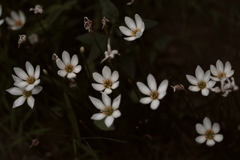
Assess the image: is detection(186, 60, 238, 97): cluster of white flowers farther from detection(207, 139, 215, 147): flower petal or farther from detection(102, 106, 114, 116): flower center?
detection(102, 106, 114, 116): flower center

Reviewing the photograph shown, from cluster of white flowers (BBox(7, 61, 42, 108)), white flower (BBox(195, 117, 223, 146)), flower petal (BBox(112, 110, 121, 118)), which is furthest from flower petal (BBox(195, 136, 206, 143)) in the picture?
cluster of white flowers (BBox(7, 61, 42, 108))

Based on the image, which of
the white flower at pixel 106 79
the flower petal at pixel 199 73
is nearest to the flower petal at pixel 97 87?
the white flower at pixel 106 79

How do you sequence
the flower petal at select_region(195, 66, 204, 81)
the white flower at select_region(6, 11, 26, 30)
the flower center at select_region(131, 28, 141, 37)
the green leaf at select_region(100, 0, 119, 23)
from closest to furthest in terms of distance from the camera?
the flower petal at select_region(195, 66, 204, 81), the flower center at select_region(131, 28, 141, 37), the green leaf at select_region(100, 0, 119, 23), the white flower at select_region(6, 11, 26, 30)

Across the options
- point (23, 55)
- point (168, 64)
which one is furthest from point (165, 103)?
point (23, 55)

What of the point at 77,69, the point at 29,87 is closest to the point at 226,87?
the point at 77,69

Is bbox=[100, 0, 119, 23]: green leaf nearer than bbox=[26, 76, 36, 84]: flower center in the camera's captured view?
No

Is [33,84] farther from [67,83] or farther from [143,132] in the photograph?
[143,132]

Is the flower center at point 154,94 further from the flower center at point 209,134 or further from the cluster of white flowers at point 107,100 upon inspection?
the flower center at point 209,134
